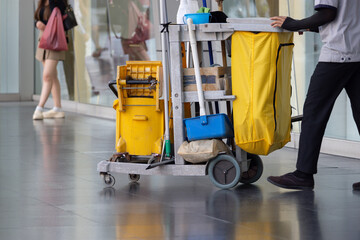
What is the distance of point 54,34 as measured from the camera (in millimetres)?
11656

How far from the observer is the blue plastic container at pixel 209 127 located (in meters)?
5.46

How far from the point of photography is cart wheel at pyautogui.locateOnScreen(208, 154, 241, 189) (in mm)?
5453

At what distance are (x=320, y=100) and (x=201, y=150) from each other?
89cm

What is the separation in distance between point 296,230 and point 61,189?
2.04 m

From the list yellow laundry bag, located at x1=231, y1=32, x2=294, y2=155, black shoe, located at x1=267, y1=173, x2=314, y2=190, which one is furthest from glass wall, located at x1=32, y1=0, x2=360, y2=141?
yellow laundry bag, located at x1=231, y1=32, x2=294, y2=155

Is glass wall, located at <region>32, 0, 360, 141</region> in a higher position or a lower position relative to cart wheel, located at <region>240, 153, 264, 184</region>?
higher

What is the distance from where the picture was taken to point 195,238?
13.2ft

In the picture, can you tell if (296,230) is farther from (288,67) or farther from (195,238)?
(288,67)

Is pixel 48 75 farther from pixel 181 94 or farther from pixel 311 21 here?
pixel 311 21

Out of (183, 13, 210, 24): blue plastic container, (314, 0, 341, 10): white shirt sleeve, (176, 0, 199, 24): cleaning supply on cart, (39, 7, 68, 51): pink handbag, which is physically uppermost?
(39, 7, 68, 51): pink handbag

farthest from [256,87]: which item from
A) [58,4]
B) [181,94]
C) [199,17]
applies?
[58,4]

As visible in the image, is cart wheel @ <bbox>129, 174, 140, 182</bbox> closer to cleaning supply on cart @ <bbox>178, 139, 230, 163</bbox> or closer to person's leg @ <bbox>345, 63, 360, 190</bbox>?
cleaning supply on cart @ <bbox>178, 139, 230, 163</bbox>

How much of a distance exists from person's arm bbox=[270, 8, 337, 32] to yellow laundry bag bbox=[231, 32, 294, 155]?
93 millimetres

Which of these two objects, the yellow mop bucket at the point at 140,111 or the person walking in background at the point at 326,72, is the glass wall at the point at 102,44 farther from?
the person walking in background at the point at 326,72
